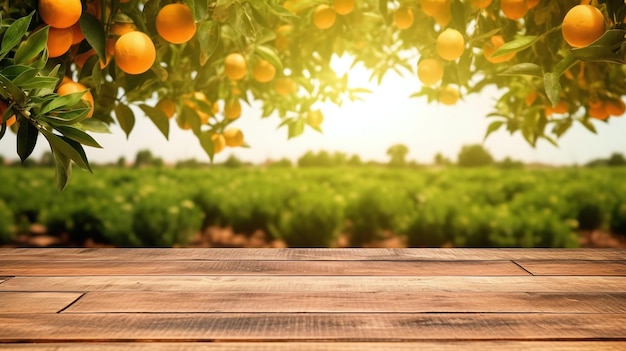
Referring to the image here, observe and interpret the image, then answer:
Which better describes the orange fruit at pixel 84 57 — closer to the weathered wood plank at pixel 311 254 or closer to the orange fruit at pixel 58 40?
the orange fruit at pixel 58 40

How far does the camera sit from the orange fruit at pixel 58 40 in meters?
0.87

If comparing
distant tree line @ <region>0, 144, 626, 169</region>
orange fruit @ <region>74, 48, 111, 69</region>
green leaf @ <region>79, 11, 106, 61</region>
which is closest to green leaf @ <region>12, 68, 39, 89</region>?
green leaf @ <region>79, 11, 106, 61</region>

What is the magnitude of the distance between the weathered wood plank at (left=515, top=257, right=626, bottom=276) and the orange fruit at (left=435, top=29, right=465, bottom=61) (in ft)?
1.94

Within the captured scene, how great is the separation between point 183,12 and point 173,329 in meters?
0.55

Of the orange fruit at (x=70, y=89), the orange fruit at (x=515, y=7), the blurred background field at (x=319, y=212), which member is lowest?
the blurred background field at (x=319, y=212)

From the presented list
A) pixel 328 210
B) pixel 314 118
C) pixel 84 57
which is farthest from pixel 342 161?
pixel 84 57

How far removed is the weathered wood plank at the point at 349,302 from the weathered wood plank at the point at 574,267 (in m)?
0.19

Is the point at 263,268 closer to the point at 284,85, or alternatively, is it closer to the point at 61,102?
the point at 284,85

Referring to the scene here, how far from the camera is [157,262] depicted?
137cm

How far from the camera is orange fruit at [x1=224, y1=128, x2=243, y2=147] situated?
1.46m

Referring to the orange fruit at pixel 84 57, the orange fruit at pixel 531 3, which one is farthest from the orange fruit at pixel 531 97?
the orange fruit at pixel 84 57

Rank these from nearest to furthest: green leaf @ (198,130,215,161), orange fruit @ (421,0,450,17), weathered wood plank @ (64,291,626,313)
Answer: weathered wood plank @ (64,291,626,313) → orange fruit @ (421,0,450,17) → green leaf @ (198,130,215,161)

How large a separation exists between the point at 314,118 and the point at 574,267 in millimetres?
871

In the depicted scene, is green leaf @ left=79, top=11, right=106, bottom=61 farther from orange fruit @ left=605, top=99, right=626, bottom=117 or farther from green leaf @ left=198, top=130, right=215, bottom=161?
orange fruit @ left=605, top=99, right=626, bottom=117
